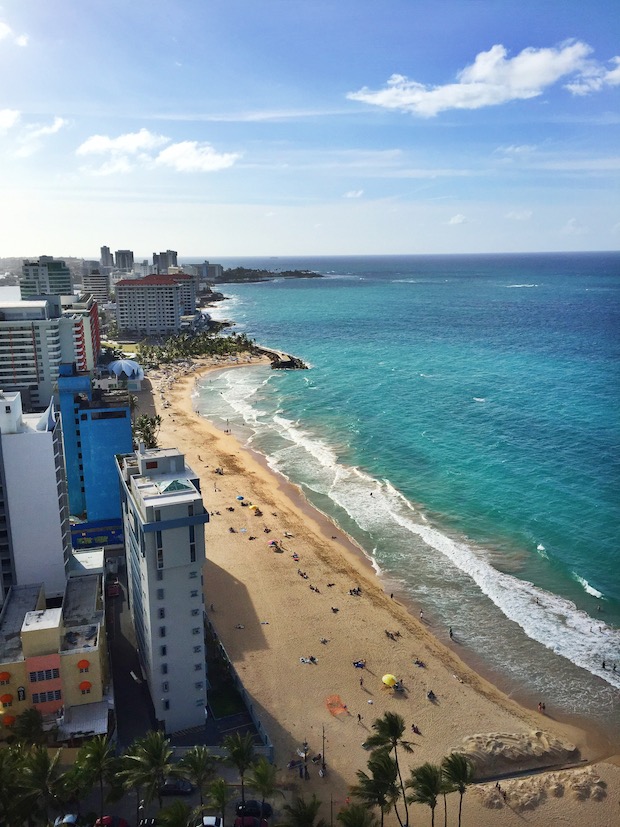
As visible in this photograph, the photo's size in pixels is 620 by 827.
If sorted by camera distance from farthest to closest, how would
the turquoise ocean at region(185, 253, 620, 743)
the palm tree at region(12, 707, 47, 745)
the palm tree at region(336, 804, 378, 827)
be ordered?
the turquoise ocean at region(185, 253, 620, 743)
the palm tree at region(12, 707, 47, 745)
the palm tree at region(336, 804, 378, 827)

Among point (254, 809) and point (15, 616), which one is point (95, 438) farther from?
point (254, 809)

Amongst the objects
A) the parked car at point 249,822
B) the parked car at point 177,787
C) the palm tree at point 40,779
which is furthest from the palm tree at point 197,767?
the palm tree at point 40,779

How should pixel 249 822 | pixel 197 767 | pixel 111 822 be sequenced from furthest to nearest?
pixel 249 822, pixel 111 822, pixel 197 767

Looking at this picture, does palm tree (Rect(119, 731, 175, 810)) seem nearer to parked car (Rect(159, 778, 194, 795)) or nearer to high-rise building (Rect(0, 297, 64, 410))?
parked car (Rect(159, 778, 194, 795))

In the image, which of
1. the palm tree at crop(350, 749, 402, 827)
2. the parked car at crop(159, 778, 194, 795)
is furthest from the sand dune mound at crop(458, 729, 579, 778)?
the parked car at crop(159, 778, 194, 795)

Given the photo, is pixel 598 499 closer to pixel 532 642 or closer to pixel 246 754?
A: pixel 532 642

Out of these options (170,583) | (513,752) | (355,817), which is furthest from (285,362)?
(355,817)
